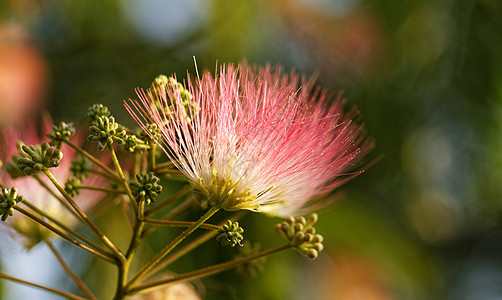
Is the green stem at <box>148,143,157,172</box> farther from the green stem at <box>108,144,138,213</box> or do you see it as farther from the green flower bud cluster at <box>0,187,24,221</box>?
the green flower bud cluster at <box>0,187,24,221</box>

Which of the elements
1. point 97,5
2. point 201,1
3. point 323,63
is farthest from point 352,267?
point 97,5

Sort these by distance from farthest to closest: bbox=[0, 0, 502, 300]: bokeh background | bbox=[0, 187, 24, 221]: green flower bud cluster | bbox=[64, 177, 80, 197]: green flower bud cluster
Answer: bbox=[0, 0, 502, 300]: bokeh background, bbox=[64, 177, 80, 197]: green flower bud cluster, bbox=[0, 187, 24, 221]: green flower bud cluster

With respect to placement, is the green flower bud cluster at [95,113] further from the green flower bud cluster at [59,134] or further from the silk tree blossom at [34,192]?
the silk tree blossom at [34,192]

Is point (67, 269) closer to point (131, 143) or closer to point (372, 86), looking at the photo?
point (131, 143)

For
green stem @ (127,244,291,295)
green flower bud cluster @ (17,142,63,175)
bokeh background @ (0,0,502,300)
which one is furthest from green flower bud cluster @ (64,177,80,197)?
bokeh background @ (0,0,502,300)

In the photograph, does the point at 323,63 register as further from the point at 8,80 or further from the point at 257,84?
the point at 257,84

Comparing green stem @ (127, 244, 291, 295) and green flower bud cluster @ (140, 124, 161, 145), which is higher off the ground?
green flower bud cluster @ (140, 124, 161, 145)
